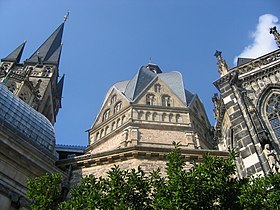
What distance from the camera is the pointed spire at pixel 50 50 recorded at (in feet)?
141

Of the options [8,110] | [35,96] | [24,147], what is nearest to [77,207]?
[24,147]

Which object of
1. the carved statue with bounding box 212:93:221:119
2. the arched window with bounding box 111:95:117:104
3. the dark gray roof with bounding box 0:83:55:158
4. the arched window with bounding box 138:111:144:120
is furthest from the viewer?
the arched window with bounding box 111:95:117:104

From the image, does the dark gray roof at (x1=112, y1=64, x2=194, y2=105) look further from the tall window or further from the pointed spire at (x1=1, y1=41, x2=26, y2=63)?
the pointed spire at (x1=1, y1=41, x2=26, y2=63)

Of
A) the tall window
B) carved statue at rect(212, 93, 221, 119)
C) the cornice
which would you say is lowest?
the cornice

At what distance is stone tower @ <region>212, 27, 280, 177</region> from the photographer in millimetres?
10117

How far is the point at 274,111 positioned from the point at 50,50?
39598mm

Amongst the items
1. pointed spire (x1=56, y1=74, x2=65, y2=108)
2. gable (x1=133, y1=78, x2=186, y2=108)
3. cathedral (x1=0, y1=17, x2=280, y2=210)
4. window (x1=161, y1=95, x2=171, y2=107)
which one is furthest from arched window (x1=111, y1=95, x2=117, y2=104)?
pointed spire (x1=56, y1=74, x2=65, y2=108)

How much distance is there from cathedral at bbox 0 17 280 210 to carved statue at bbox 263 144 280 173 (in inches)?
1.2

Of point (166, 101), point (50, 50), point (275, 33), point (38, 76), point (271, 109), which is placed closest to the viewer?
point (271, 109)

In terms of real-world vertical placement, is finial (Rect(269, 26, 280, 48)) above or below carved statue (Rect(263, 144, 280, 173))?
above

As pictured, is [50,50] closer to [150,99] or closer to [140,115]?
[150,99]

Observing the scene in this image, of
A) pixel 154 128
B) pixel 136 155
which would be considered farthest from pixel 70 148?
pixel 136 155

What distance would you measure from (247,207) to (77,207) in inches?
129

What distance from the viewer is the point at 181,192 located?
583 centimetres
